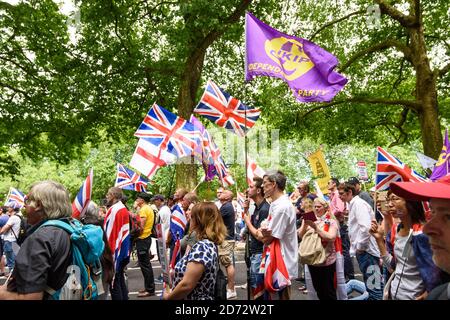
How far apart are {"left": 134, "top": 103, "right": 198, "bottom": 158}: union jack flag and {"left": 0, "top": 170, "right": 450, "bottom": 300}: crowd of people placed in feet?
3.02

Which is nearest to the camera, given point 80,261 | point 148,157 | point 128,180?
point 80,261

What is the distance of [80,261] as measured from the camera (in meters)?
2.98

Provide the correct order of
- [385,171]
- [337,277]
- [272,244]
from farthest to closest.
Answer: [337,277] < [385,171] < [272,244]

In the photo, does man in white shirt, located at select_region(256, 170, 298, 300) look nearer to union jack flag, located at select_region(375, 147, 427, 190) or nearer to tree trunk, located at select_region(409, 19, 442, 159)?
union jack flag, located at select_region(375, 147, 427, 190)

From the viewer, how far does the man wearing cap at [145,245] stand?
8.09m

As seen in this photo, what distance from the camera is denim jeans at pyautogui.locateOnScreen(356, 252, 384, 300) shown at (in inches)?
223

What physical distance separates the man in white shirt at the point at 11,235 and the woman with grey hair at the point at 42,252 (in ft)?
30.8

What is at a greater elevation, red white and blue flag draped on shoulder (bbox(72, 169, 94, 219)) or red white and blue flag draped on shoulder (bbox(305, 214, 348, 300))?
red white and blue flag draped on shoulder (bbox(72, 169, 94, 219))

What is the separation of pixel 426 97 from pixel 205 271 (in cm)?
1317

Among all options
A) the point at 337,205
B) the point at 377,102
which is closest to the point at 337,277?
the point at 337,205

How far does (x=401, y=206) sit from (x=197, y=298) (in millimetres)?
1895

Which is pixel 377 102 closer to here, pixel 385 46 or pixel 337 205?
pixel 385 46

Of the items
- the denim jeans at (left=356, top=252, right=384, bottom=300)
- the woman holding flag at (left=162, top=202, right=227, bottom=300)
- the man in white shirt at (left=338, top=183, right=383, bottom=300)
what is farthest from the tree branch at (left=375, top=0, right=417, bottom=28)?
the woman holding flag at (left=162, top=202, right=227, bottom=300)
